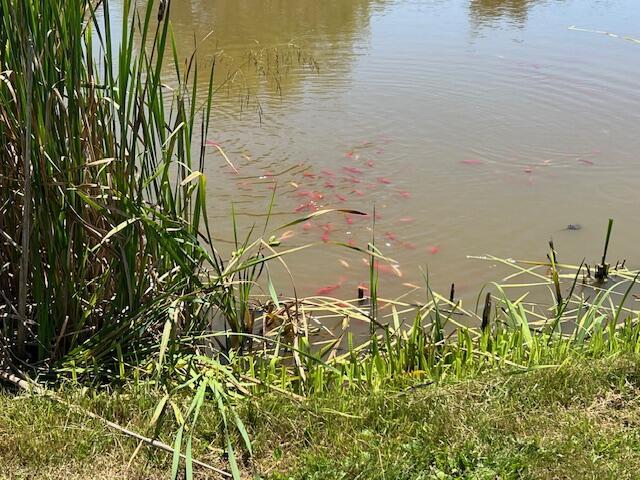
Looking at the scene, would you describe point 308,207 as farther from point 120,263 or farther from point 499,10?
point 499,10

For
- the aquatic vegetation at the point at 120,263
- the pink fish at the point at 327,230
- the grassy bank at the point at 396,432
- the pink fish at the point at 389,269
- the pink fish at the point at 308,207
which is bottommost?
the pink fish at the point at 389,269

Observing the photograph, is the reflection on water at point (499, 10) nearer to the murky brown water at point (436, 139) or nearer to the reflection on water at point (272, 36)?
the murky brown water at point (436, 139)

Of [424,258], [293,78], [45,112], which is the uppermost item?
[45,112]

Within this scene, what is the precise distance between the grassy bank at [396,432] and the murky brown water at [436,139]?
1.55 metres

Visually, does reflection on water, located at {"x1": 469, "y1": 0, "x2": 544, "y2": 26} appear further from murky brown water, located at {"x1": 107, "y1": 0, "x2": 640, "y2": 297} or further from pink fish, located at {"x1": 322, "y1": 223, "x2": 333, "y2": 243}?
pink fish, located at {"x1": 322, "y1": 223, "x2": 333, "y2": 243}

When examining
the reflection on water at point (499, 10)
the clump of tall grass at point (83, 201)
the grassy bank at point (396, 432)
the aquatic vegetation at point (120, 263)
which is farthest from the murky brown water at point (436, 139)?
the grassy bank at point (396, 432)

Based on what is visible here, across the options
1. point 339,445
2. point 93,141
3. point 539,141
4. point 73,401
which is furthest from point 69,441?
point 539,141

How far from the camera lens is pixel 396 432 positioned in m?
2.38

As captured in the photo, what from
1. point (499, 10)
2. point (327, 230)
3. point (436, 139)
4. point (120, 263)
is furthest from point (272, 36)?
point (120, 263)

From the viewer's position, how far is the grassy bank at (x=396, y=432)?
7.30ft

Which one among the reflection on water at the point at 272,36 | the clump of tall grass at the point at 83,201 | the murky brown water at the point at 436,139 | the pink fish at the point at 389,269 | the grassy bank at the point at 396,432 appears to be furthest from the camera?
the reflection on water at the point at 272,36

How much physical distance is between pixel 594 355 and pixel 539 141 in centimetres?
363

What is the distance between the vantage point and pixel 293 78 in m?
8.08

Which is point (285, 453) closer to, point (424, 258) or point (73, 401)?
point (73, 401)
